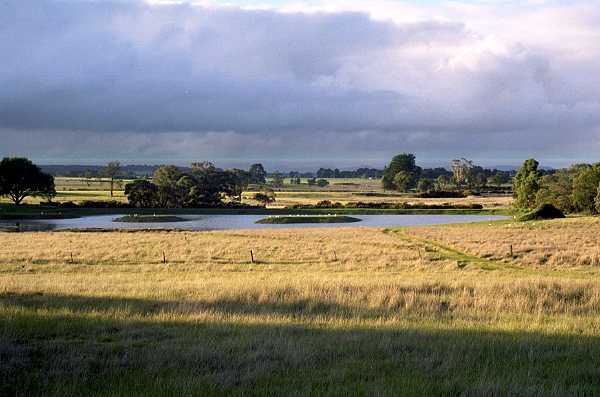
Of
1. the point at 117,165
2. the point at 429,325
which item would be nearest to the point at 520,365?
the point at 429,325

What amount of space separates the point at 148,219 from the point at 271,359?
82.2 meters

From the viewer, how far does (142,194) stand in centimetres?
10981

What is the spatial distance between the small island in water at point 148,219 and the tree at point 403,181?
95.8 m

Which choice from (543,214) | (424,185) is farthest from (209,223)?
(424,185)

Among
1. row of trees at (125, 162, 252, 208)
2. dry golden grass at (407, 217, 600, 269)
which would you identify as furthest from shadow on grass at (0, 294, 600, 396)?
row of trees at (125, 162, 252, 208)

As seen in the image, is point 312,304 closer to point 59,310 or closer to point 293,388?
point 59,310

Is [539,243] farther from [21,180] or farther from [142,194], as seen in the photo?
[21,180]

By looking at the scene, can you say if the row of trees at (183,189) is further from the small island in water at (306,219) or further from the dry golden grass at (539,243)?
the dry golden grass at (539,243)

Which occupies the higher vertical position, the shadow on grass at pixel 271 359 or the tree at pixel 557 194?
the tree at pixel 557 194

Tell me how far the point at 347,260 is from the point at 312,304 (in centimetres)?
1959

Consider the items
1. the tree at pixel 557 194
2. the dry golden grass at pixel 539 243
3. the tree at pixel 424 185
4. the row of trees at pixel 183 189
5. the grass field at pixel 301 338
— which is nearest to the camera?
the grass field at pixel 301 338

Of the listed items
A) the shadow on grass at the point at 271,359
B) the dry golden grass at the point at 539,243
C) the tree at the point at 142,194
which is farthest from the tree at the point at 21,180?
the shadow on grass at the point at 271,359

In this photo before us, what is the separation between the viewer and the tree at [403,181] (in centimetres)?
17521

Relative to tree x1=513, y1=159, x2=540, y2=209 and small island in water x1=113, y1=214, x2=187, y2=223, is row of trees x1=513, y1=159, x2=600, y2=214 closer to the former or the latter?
tree x1=513, y1=159, x2=540, y2=209
